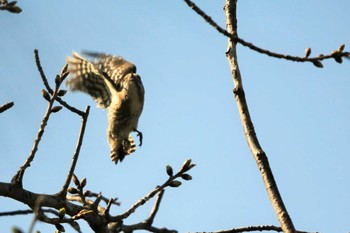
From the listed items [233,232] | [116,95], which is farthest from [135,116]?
[233,232]

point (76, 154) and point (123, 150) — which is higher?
point (123, 150)

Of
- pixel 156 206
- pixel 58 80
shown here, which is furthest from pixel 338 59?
pixel 58 80

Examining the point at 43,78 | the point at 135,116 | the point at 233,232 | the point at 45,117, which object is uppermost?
the point at 135,116

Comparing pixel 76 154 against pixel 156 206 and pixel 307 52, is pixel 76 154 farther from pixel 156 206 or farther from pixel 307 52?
pixel 307 52

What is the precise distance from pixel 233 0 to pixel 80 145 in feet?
4.62

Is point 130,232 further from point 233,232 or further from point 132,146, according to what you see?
point 132,146

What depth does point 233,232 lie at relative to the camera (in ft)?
12.0

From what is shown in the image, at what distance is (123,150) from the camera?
22.4ft

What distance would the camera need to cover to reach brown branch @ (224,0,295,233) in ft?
9.29

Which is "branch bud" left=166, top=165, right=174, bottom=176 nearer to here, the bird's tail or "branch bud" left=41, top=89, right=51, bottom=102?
"branch bud" left=41, top=89, right=51, bottom=102

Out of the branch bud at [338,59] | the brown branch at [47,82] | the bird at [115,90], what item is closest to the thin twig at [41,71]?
the brown branch at [47,82]

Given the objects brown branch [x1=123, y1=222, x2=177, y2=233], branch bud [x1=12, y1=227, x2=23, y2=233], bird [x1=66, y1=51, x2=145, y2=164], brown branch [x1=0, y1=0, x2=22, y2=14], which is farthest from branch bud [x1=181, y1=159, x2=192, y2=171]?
bird [x1=66, y1=51, x2=145, y2=164]

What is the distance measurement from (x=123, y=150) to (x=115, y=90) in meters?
0.72

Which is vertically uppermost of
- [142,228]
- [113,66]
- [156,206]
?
[113,66]
